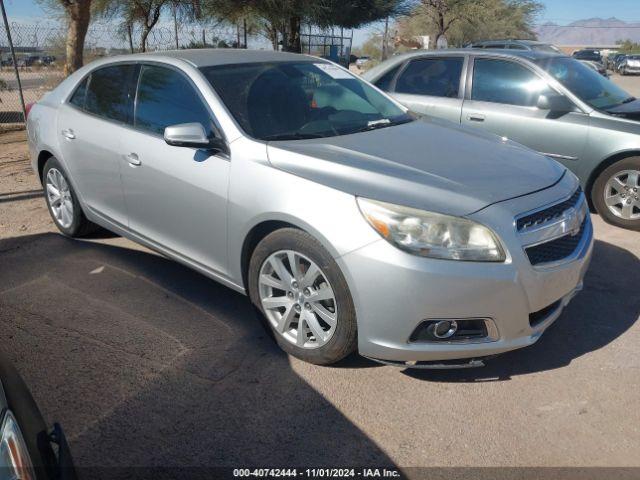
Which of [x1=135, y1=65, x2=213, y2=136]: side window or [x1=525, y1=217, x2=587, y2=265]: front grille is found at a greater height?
[x1=135, y1=65, x2=213, y2=136]: side window

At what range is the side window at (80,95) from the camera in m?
4.55

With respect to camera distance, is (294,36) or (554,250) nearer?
(554,250)

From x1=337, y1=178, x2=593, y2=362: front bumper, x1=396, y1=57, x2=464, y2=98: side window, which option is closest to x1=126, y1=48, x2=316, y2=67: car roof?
x1=337, y1=178, x2=593, y2=362: front bumper

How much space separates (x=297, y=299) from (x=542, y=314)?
1.28 metres

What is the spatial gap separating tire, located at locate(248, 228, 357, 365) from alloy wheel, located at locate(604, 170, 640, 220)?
374 cm

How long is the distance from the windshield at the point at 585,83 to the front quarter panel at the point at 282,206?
13.2ft

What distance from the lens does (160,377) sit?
301cm

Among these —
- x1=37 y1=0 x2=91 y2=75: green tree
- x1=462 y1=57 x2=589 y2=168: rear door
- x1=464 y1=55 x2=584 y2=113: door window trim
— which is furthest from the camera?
x1=37 y1=0 x2=91 y2=75: green tree

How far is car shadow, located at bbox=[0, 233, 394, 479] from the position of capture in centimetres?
248

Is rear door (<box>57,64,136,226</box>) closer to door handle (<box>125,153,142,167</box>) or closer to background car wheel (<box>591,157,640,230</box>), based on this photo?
door handle (<box>125,153,142,167</box>)

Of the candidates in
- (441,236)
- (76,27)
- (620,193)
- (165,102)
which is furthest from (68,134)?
(76,27)

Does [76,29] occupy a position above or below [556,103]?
above

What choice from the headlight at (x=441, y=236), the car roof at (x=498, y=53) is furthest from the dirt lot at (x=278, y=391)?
the car roof at (x=498, y=53)

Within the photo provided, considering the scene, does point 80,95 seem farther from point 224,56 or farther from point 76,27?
point 76,27
